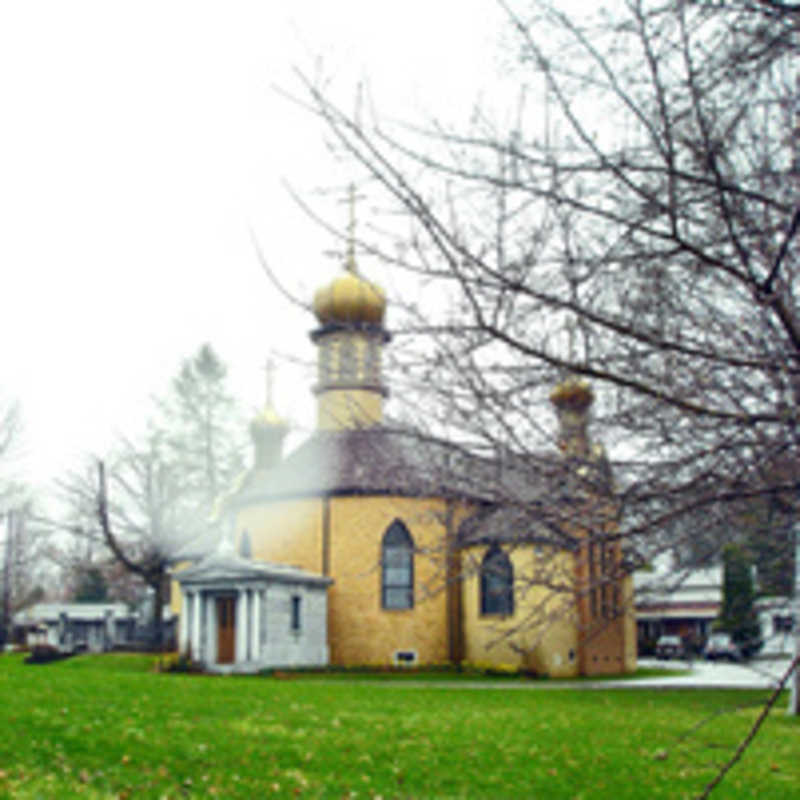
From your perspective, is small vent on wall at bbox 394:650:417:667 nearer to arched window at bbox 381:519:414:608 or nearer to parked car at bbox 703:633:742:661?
arched window at bbox 381:519:414:608

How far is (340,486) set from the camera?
100ft

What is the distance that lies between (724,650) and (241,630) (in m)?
26.4

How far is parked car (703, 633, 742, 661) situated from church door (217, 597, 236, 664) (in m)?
26.4

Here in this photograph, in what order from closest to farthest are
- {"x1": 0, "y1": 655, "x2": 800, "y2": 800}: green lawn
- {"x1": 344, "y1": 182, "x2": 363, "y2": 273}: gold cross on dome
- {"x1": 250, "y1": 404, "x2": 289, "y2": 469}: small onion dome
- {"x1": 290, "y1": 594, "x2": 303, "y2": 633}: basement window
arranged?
{"x1": 344, "y1": 182, "x2": 363, "y2": 273}: gold cross on dome < {"x1": 0, "y1": 655, "x2": 800, "y2": 800}: green lawn < {"x1": 290, "y1": 594, "x2": 303, "y2": 633}: basement window < {"x1": 250, "y1": 404, "x2": 289, "y2": 469}: small onion dome

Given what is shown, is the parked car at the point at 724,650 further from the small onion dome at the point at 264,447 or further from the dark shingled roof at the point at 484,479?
the small onion dome at the point at 264,447

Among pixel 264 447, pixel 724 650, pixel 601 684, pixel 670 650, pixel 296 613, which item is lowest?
pixel 601 684

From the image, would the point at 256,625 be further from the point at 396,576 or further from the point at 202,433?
the point at 202,433

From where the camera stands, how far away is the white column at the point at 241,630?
1142 inches

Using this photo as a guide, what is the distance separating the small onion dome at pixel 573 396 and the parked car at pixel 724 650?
1217 millimetres

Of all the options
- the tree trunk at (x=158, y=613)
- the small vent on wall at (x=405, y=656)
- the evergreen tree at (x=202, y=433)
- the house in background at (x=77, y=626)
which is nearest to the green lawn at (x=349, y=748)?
the small vent on wall at (x=405, y=656)

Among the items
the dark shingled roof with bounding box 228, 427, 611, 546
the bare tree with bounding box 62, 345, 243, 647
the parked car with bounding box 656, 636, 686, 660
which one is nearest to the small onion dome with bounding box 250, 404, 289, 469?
the bare tree with bounding box 62, 345, 243, 647

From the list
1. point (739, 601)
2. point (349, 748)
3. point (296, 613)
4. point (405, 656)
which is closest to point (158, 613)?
point (296, 613)

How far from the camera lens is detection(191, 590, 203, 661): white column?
98.9 feet

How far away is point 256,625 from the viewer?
2895cm
